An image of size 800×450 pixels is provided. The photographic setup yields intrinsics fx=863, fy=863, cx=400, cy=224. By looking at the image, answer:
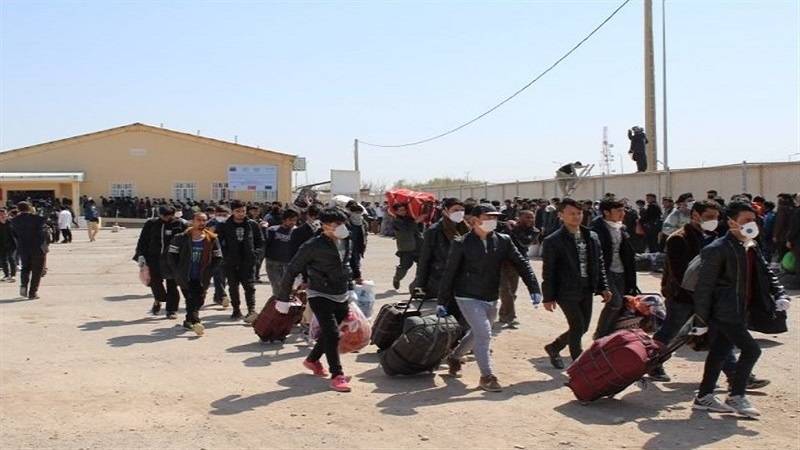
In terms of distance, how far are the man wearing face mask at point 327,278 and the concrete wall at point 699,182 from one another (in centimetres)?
1409

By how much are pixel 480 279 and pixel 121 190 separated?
49.6 meters

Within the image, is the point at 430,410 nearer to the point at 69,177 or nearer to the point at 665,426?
the point at 665,426

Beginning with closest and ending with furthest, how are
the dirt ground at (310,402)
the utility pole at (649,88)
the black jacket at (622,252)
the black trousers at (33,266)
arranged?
the dirt ground at (310,402), the black jacket at (622,252), the black trousers at (33,266), the utility pole at (649,88)

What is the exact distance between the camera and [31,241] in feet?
49.0

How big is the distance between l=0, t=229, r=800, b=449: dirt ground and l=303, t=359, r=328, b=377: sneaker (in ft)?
0.33

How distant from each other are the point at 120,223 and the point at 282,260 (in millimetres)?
41405

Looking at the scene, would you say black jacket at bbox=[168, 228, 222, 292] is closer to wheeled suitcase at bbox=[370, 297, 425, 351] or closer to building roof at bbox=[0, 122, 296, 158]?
wheeled suitcase at bbox=[370, 297, 425, 351]

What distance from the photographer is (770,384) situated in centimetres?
785

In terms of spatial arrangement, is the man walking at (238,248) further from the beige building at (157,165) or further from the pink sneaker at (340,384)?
the beige building at (157,165)

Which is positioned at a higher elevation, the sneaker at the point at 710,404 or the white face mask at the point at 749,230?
the white face mask at the point at 749,230

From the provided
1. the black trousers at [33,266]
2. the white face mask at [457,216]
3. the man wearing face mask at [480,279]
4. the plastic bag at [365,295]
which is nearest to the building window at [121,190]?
the black trousers at [33,266]

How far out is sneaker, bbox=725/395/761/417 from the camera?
675cm

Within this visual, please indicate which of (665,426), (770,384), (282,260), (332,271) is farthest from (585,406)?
(282,260)

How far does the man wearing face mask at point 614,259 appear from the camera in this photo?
28.1 feet
